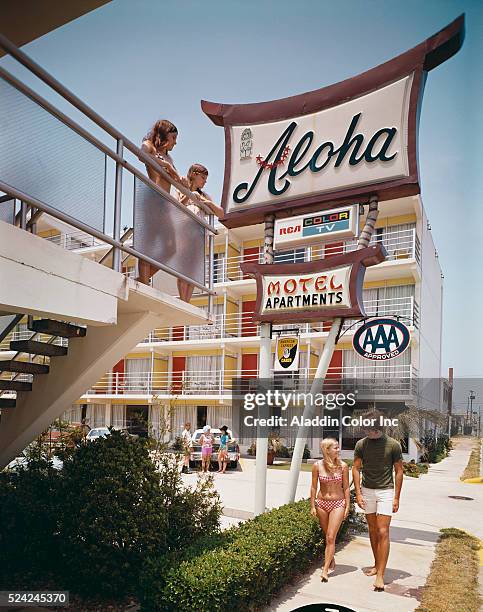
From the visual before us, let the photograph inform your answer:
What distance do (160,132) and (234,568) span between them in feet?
11.6

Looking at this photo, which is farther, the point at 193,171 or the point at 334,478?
the point at 193,171

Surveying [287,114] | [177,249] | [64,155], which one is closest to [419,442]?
[287,114]

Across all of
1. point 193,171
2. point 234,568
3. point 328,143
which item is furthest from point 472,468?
point 234,568

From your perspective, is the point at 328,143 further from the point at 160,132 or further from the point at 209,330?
the point at 209,330

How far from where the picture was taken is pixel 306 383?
18.1 metres

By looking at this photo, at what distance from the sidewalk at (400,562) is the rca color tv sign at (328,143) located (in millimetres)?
3879

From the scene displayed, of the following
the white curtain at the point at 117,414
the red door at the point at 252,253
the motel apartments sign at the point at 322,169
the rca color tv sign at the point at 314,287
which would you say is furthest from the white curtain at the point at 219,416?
the rca color tv sign at the point at 314,287

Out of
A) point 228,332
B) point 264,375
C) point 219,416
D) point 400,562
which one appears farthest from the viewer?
point 228,332

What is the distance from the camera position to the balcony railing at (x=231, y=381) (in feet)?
55.2

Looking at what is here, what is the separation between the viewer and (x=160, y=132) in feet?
16.0

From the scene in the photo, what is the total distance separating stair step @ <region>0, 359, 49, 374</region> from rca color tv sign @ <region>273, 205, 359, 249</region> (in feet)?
10.2

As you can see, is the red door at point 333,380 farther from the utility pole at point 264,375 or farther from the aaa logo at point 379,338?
the utility pole at point 264,375

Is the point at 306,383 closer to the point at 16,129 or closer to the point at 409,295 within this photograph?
the point at 409,295

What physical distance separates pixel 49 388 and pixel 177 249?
1744 millimetres
